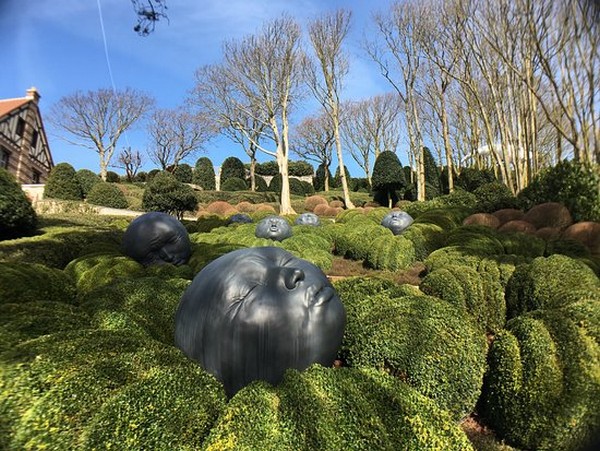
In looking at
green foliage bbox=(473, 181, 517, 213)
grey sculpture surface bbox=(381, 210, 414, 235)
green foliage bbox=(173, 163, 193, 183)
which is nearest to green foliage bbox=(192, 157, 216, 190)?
green foliage bbox=(173, 163, 193, 183)

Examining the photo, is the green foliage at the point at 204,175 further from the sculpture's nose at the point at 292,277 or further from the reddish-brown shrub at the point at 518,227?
the sculpture's nose at the point at 292,277

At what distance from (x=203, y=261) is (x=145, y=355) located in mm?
4434

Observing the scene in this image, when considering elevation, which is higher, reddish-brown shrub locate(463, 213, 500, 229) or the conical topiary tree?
the conical topiary tree

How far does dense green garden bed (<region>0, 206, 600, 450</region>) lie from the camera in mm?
1919

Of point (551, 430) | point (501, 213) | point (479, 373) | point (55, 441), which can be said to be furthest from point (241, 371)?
point (501, 213)

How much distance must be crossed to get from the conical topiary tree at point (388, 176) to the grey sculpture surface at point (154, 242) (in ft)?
69.9

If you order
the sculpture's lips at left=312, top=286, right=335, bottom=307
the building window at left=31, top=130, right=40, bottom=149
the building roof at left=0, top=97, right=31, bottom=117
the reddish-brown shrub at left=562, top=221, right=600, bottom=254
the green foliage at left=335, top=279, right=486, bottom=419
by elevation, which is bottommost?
the green foliage at left=335, top=279, right=486, bottom=419

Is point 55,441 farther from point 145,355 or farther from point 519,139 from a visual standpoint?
point 519,139

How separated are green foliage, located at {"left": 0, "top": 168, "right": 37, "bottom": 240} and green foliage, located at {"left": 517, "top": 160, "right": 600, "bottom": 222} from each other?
13.8 metres

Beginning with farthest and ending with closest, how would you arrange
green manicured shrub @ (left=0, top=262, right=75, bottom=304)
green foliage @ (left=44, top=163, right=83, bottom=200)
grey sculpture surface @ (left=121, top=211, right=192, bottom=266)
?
1. green foliage @ (left=44, top=163, right=83, bottom=200)
2. grey sculpture surface @ (left=121, top=211, right=192, bottom=266)
3. green manicured shrub @ (left=0, top=262, right=75, bottom=304)

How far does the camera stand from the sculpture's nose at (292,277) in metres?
2.78

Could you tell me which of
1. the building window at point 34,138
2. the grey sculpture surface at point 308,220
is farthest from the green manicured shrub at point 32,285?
the building window at point 34,138

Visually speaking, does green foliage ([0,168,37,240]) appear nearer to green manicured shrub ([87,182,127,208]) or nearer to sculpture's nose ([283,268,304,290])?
sculpture's nose ([283,268,304,290])

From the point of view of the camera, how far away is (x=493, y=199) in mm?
14656
